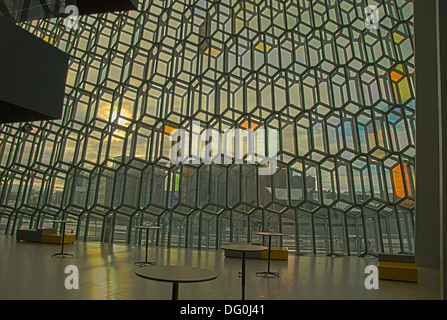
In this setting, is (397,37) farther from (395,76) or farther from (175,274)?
(175,274)

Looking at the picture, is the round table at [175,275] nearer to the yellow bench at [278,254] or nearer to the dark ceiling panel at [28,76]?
the dark ceiling panel at [28,76]

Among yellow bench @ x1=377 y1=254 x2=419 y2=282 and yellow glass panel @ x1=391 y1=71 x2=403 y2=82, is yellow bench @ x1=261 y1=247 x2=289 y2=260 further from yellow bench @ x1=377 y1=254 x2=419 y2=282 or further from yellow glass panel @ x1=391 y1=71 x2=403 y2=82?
yellow glass panel @ x1=391 y1=71 x2=403 y2=82

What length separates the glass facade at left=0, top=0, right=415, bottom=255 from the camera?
10.4 meters

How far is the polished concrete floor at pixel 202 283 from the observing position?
195 inches

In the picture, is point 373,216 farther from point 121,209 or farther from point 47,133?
point 47,133

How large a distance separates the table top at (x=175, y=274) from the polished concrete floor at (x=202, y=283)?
1898 mm

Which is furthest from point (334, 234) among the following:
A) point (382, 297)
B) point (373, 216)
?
point (382, 297)

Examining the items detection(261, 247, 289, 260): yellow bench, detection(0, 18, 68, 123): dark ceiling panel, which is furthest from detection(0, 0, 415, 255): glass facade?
detection(0, 18, 68, 123): dark ceiling panel

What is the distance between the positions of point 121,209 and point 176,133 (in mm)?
3620

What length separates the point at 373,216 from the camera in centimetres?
1004

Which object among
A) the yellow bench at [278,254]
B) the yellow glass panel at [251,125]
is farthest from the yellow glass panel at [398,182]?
the yellow glass panel at [251,125]

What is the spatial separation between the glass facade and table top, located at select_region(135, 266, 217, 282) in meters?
7.95

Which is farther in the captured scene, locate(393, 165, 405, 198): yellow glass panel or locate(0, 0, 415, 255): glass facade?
locate(0, 0, 415, 255): glass facade

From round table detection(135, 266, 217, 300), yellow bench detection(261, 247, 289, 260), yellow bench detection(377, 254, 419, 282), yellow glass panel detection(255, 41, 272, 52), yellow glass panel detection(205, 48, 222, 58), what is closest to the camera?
round table detection(135, 266, 217, 300)
